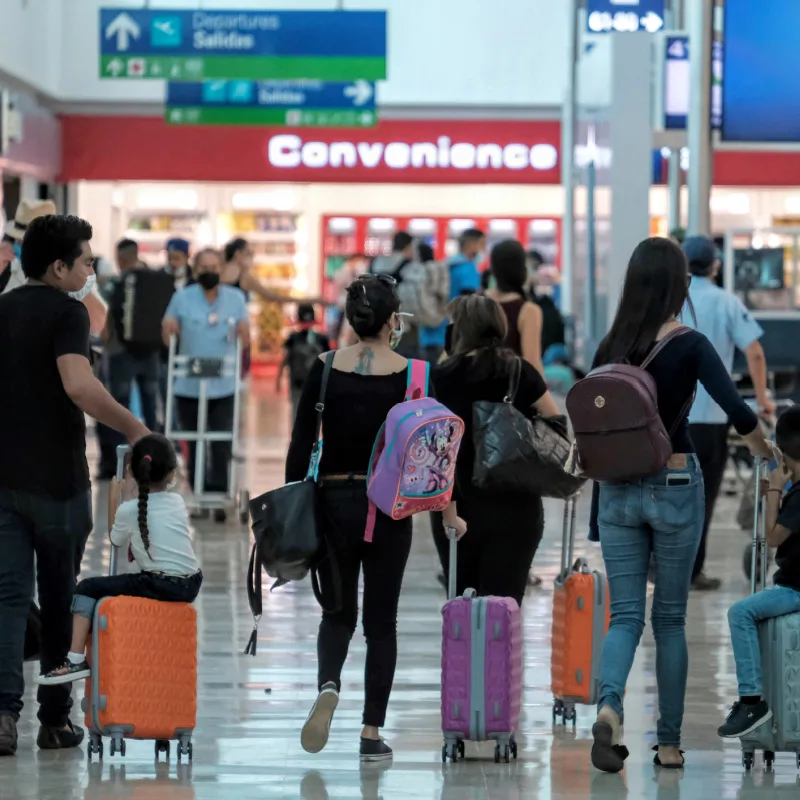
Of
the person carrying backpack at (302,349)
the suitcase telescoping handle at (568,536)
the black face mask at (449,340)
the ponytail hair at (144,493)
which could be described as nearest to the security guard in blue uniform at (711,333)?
the black face mask at (449,340)

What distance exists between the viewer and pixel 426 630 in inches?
281

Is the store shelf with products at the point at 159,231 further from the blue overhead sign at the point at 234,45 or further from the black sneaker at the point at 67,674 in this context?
the black sneaker at the point at 67,674

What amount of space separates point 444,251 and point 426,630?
18748 millimetres

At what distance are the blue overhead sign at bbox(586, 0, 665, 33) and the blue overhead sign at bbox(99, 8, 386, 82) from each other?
2111 mm

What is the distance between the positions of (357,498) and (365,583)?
0.25 metres

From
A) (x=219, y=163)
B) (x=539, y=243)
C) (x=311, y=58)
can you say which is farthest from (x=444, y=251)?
(x=311, y=58)

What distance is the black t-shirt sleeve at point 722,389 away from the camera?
15.2ft

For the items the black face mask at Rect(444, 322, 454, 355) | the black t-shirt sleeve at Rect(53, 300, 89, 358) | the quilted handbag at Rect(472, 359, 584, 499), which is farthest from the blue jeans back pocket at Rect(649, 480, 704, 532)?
the black t-shirt sleeve at Rect(53, 300, 89, 358)

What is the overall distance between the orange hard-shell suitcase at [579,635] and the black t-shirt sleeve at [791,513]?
2.44 ft

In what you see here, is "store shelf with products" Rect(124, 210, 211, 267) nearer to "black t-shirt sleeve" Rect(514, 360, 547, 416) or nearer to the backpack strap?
"black t-shirt sleeve" Rect(514, 360, 547, 416)

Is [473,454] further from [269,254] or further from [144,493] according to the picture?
[269,254]

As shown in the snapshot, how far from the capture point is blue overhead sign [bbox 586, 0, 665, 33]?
1738 centimetres

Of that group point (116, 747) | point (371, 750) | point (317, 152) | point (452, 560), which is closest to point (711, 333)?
point (452, 560)

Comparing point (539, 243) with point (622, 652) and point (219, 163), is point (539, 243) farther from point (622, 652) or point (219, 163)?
point (622, 652)
